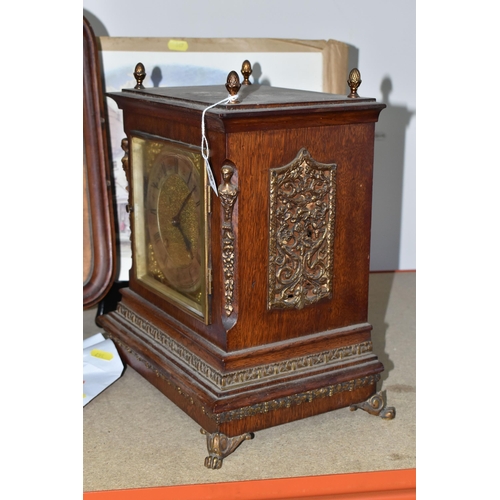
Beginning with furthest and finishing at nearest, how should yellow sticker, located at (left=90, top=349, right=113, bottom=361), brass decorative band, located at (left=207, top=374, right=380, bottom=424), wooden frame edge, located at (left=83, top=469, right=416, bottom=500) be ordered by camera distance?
yellow sticker, located at (left=90, top=349, right=113, bottom=361)
brass decorative band, located at (left=207, top=374, right=380, bottom=424)
wooden frame edge, located at (left=83, top=469, right=416, bottom=500)

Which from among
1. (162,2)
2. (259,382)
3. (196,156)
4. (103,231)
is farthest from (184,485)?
(162,2)

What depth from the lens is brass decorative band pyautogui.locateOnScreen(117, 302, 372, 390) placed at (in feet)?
4.79

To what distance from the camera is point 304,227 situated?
1.49 meters

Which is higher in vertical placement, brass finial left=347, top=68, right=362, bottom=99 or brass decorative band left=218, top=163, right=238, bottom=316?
brass finial left=347, top=68, right=362, bottom=99

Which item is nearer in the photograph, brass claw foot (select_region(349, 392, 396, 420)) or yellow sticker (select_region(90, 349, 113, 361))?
brass claw foot (select_region(349, 392, 396, 420))

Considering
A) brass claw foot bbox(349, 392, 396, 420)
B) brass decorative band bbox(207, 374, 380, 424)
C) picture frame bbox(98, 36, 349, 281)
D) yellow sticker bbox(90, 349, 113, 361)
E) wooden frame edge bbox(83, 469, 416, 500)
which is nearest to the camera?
wooden frame edge bbox(83, 469, 416, 500)

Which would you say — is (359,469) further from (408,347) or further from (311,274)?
(408,347)

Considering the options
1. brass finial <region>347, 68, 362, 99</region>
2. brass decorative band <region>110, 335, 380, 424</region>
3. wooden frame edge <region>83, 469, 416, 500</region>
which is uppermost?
brass finial <region>347, 68, 362, 99</region>

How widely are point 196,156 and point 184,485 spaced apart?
60 cm

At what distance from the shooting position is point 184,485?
1.37m

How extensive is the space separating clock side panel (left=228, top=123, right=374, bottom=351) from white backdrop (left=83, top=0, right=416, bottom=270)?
3.15 feet

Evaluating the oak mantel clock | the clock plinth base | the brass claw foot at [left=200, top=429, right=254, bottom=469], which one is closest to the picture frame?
the oak mantel clock

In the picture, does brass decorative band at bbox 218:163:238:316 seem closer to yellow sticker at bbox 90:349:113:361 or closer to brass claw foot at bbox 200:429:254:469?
brass claw foot at bbox 200:429:254:469

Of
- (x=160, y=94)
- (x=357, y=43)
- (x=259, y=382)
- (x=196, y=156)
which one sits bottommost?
(x=259, y=382)
